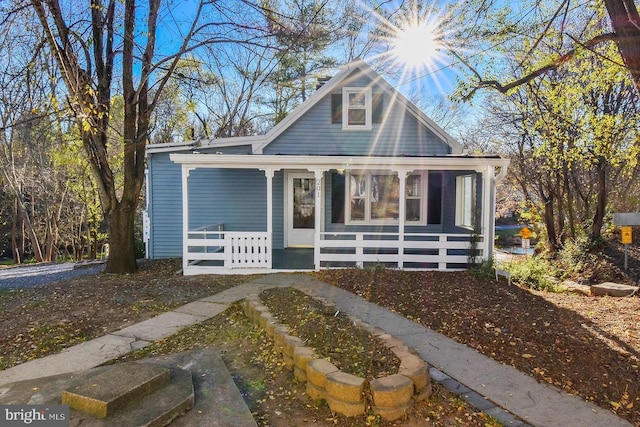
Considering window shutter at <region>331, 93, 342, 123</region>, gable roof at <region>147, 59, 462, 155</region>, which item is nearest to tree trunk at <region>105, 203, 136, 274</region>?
gable roof at <region>147, 59, 462, 155</region>

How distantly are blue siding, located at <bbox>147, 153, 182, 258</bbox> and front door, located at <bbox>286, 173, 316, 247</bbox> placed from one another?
3029 mm

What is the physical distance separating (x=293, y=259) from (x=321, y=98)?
4.60m

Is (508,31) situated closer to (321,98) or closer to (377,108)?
(377,108)

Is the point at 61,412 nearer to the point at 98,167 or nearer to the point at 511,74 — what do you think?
the point at 98,167

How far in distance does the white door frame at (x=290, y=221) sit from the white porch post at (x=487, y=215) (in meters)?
4.39

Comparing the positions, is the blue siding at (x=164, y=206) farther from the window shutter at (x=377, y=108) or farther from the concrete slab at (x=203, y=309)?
the window shutter at (x=377, y=108)

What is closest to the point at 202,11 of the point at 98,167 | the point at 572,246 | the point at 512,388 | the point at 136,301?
the point at 98,167

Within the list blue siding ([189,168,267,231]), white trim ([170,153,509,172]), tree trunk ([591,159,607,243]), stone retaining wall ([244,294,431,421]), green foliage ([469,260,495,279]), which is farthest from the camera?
tree trunk ([591,159,607,243])

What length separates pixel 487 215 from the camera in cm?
827

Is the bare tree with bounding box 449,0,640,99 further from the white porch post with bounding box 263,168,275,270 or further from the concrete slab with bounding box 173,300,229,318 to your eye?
the concrete slab with bounding box 173,300,229,318

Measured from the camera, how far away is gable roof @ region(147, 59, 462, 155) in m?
10.4

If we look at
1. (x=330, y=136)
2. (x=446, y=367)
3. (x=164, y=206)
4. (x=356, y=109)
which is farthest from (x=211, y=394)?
(x=356, y=109)

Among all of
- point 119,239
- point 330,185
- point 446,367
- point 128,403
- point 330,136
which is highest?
point 330,136

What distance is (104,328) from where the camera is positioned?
479 centimetres
